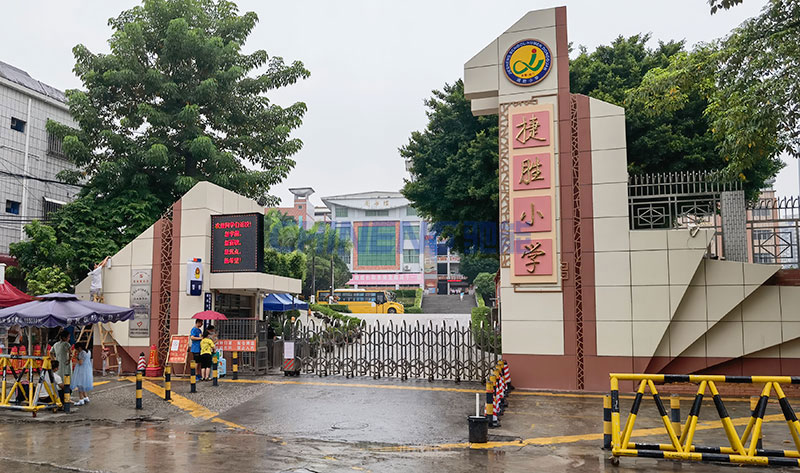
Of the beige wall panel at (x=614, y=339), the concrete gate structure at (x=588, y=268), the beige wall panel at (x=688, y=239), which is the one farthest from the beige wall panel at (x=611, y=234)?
the beige wall panel at (x=614, y=339)

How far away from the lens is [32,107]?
1148 inches

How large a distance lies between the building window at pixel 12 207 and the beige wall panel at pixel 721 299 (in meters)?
29.4

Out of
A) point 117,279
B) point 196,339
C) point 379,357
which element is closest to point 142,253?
point 117,279

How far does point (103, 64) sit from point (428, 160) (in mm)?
14539

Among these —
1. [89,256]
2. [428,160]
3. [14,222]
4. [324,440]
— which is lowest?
[324,440]

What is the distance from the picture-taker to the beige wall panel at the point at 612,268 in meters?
14.9

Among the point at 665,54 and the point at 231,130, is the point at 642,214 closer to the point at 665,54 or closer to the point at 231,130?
the point at 665,54

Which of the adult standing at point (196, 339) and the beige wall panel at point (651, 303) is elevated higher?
the beige wall panel at point (651, 303)

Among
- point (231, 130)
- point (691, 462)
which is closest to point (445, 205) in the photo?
point (231, 130)

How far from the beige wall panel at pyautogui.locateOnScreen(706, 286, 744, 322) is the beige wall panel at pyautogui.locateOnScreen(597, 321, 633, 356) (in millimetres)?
1937

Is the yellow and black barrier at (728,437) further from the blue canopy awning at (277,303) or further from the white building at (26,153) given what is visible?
the white building at (26,153)

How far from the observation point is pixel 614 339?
1477 centimetres

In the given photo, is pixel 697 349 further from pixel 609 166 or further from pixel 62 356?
pixel 62 356

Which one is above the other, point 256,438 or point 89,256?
point 89,256
